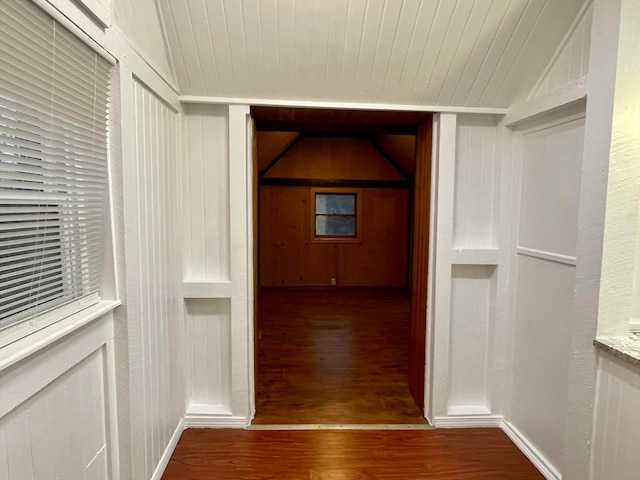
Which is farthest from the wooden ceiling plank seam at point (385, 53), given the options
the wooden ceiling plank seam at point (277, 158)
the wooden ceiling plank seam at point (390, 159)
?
the wooden ceiling plank seam at point (390, 159)

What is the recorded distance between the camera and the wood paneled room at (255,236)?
0.95m

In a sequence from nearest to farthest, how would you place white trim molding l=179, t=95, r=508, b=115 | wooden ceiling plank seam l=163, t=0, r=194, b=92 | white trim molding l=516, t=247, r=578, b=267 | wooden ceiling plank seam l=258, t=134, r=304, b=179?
wooden ceiling plank seam l=163, t=0, r=194, b=92 < white trim molding l=516, t=247, r=578, b=267 < white trim molding l=179, t=95, r=508, b=115 < wooden ceiling plank seam l=258, t=134, r=304, b=179

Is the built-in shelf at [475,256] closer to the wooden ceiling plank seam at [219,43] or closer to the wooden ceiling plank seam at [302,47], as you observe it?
the wooden ceiling plank seam at [302,47]

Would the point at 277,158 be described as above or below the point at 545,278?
above

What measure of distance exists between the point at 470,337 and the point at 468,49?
1.62 metres

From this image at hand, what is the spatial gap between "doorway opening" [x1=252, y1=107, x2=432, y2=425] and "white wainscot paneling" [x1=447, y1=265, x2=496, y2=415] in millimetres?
192

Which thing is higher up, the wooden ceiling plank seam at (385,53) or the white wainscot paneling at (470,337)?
the wooden ceiling plank seam at (385,53)

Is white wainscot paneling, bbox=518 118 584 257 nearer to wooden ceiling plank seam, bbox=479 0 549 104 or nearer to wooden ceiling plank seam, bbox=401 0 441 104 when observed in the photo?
wooden ceiling plank seam, bbox=479 0 549 104

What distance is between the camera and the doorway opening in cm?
217

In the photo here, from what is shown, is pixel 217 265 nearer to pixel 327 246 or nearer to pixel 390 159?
pixel 327 246

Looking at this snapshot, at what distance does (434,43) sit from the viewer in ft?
5.18

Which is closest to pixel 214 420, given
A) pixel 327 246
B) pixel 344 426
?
pixel 344 426

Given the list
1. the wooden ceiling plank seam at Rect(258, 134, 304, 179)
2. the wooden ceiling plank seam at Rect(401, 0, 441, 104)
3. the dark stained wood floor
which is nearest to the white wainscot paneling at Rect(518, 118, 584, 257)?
the wooden ceiling plank seam at Rect(401, 0, 441, 104)

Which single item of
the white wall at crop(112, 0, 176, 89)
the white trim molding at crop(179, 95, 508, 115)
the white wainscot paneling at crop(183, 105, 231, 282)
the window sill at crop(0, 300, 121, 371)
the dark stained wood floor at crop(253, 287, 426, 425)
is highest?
the white wall at crop(112, 0, 176, 89)
